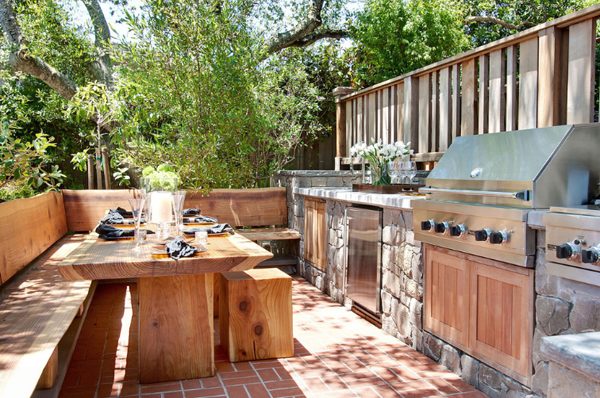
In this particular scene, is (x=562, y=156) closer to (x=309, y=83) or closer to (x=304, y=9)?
(x=309, y=83)

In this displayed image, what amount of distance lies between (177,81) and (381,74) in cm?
311

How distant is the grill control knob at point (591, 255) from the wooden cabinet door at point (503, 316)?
0.45m

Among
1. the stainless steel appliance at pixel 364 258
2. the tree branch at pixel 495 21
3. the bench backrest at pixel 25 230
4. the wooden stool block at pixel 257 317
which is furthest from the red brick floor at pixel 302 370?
the tree branch at pixel 495 21

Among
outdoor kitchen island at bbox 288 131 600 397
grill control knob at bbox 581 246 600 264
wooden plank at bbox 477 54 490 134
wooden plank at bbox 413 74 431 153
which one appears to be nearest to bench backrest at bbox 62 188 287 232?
outdoor kitchen island at bbox 288 131 600 397

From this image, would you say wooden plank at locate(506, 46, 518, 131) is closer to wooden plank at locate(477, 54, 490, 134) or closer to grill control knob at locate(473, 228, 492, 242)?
wooden plank at locate(477, 54, 490, 134)

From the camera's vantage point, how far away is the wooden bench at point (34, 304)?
204 cm

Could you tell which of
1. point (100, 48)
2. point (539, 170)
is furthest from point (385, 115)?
point (100, 48)

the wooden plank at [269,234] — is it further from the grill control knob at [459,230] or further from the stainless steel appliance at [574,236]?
the stainless steel appliance at [574,236]

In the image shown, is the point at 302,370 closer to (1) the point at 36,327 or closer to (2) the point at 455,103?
(1) the point at 36,327

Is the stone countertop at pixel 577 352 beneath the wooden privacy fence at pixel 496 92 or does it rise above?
beneath

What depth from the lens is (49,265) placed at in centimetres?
416

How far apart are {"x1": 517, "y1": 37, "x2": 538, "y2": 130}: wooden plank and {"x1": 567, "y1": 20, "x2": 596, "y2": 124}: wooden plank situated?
0.32 meters

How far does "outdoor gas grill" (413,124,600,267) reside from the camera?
2.71 m

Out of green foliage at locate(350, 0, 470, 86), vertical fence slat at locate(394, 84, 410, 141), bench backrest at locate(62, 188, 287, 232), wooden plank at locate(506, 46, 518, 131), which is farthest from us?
green foliage at locate(350, 0, 470, 86)
